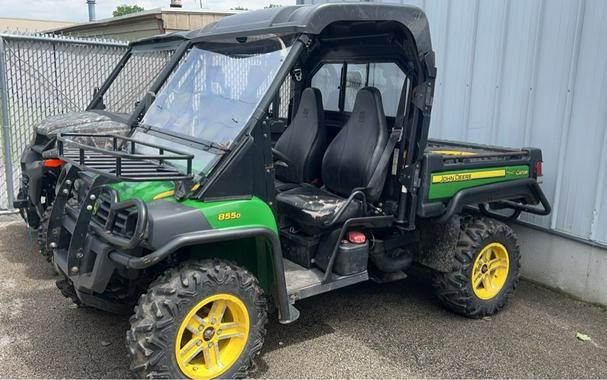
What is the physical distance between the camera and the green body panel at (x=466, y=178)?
13.3 feet

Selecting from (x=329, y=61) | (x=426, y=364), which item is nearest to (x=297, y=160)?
(x=329, y=61)

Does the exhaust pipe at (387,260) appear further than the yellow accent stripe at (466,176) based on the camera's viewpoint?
Yes

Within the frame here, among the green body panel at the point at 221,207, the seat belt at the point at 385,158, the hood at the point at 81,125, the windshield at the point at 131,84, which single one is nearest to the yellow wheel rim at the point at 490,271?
the seat belt at the point at 385,158

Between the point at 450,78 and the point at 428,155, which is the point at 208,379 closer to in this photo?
the point at 428,155

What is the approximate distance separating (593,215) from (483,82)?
175 centimetres

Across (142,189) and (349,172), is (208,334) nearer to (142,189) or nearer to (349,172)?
(142,189)

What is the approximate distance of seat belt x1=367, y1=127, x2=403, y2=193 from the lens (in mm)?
4059

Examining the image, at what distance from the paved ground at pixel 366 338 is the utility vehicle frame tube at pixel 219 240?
50 cm

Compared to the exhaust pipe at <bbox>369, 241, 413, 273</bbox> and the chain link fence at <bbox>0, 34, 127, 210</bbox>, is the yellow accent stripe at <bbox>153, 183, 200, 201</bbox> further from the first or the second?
the chain link fence at <bbox>0, 34, 127, 210</bbox>

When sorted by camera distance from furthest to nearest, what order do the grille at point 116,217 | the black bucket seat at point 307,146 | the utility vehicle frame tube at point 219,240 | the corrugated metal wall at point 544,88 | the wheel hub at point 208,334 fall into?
the corrugated metal wall at point 544,88
the black bucket seat at point 307,146
the wheel hub at point 208,334
the grille at point 116,217
the utility vehicle frame tube at point 219,240

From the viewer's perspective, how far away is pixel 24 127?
7.11 meters

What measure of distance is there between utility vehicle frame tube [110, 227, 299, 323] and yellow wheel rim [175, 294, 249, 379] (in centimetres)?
26

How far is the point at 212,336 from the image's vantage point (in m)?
3.15

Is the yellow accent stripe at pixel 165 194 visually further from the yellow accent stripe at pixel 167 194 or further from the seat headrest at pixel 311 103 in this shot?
the seat headrest at pixel 311 103
